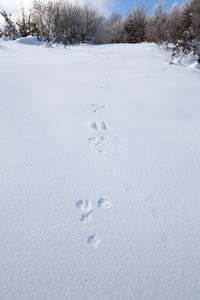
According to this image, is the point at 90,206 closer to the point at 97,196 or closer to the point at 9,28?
the point at 97,196

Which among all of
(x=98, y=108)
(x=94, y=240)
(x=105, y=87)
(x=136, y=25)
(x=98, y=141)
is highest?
(x=136, y=25)

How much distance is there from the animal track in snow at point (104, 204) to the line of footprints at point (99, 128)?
1.72ft

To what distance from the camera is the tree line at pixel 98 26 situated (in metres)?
4.92

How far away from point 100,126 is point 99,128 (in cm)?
5

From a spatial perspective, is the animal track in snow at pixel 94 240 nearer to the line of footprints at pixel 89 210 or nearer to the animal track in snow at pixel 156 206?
the line of footprints at pixel 89 210

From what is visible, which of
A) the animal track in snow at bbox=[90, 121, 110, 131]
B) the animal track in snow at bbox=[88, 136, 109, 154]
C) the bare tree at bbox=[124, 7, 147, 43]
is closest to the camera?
the animal track in snow at bbox=[88, 136, 109, 154]

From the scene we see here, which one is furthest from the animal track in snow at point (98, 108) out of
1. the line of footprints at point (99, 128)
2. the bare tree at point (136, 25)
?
the bare tree at point (136, 25)

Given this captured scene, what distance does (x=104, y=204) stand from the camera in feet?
3.65

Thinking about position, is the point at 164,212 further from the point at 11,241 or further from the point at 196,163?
the point at 11,241

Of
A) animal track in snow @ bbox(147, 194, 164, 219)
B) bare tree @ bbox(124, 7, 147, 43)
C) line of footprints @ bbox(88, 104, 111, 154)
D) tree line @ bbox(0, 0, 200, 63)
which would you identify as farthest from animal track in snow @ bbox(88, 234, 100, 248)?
bare tree @ bbox(124, 7, 147, 43)

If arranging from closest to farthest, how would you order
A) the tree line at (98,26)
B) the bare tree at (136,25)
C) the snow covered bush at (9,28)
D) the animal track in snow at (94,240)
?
1. the animal track in snow at (94,240)
2. the tree line at (98,26)
3. the snow covered bush at (9,28)
4. the bare tree at (136,25)

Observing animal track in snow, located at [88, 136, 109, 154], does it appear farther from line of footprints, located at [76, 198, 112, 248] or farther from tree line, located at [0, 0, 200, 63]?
A: tree line, located at [0, 0, 200, 63]

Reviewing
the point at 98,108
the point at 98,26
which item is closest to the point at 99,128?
the point at 98,108

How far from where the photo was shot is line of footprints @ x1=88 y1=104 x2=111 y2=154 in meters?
1.61
